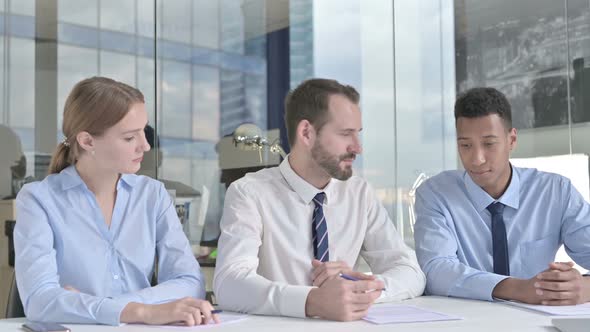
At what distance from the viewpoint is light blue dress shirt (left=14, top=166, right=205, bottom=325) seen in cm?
180

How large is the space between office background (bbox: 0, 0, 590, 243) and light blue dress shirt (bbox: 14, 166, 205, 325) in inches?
84.3

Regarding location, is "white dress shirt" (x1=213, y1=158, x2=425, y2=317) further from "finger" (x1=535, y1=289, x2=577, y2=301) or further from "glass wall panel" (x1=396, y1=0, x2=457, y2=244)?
"glass wall panel" (x1=396, y1=0, x2=457, y2=244)

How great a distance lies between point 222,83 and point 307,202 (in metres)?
2.59

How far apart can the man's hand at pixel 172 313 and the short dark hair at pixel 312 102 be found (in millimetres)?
823

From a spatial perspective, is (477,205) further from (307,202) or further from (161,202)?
(161,202)

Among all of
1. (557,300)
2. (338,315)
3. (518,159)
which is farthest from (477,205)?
(518,159)

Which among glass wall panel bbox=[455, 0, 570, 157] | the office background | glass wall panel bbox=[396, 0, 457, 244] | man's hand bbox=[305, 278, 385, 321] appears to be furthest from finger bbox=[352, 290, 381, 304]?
glass wall panel bbox=[455, 0, 570, 157]

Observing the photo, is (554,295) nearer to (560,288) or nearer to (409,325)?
(560,288)

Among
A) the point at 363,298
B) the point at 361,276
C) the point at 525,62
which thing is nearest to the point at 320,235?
the point at 361,276

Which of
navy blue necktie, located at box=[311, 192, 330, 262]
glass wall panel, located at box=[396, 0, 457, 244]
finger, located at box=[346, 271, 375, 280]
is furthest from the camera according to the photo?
glass wall panel, located at box=[396, 0, 457, 244]

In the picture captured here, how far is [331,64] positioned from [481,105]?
2.76 m

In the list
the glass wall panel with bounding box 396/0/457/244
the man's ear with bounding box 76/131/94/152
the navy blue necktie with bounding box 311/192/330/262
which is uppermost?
the glass wall panel with bounding box 396/0/457/244

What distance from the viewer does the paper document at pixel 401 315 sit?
158 cm

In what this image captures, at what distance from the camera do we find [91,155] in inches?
79.0
